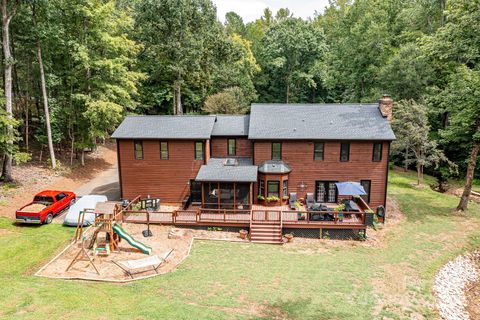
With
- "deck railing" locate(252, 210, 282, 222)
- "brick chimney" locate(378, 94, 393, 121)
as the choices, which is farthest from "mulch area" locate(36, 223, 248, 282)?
"brick chimney" locate(378, 94, 393, 121)

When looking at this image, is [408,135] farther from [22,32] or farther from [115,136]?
[22,32]

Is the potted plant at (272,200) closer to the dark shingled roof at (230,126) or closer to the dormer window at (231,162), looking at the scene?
the dormer window at (231,162)

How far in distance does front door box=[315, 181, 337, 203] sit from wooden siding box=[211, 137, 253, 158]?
214 inches

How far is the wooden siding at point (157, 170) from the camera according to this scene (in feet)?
74.1

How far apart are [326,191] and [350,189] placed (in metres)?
2.53

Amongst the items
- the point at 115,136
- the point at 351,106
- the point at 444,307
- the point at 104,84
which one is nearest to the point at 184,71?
the point at 104,84

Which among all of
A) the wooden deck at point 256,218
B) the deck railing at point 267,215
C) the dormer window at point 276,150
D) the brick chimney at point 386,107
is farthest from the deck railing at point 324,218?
the brick chimney at point 386,107

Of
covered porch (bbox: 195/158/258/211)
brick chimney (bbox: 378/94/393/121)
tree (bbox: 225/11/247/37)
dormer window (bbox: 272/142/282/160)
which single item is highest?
tree (bbox: 225/11/247/37)

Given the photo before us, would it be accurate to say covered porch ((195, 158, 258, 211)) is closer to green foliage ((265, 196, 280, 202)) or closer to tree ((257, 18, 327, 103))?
green foliage ((265, 196, 280, 202))

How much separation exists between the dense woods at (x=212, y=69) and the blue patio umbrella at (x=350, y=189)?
8.67 metres

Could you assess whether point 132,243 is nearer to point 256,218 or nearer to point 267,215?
point 256,218

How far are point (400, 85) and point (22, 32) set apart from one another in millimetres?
37884

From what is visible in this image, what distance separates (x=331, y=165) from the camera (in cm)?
2205

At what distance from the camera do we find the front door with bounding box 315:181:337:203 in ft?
73.4
